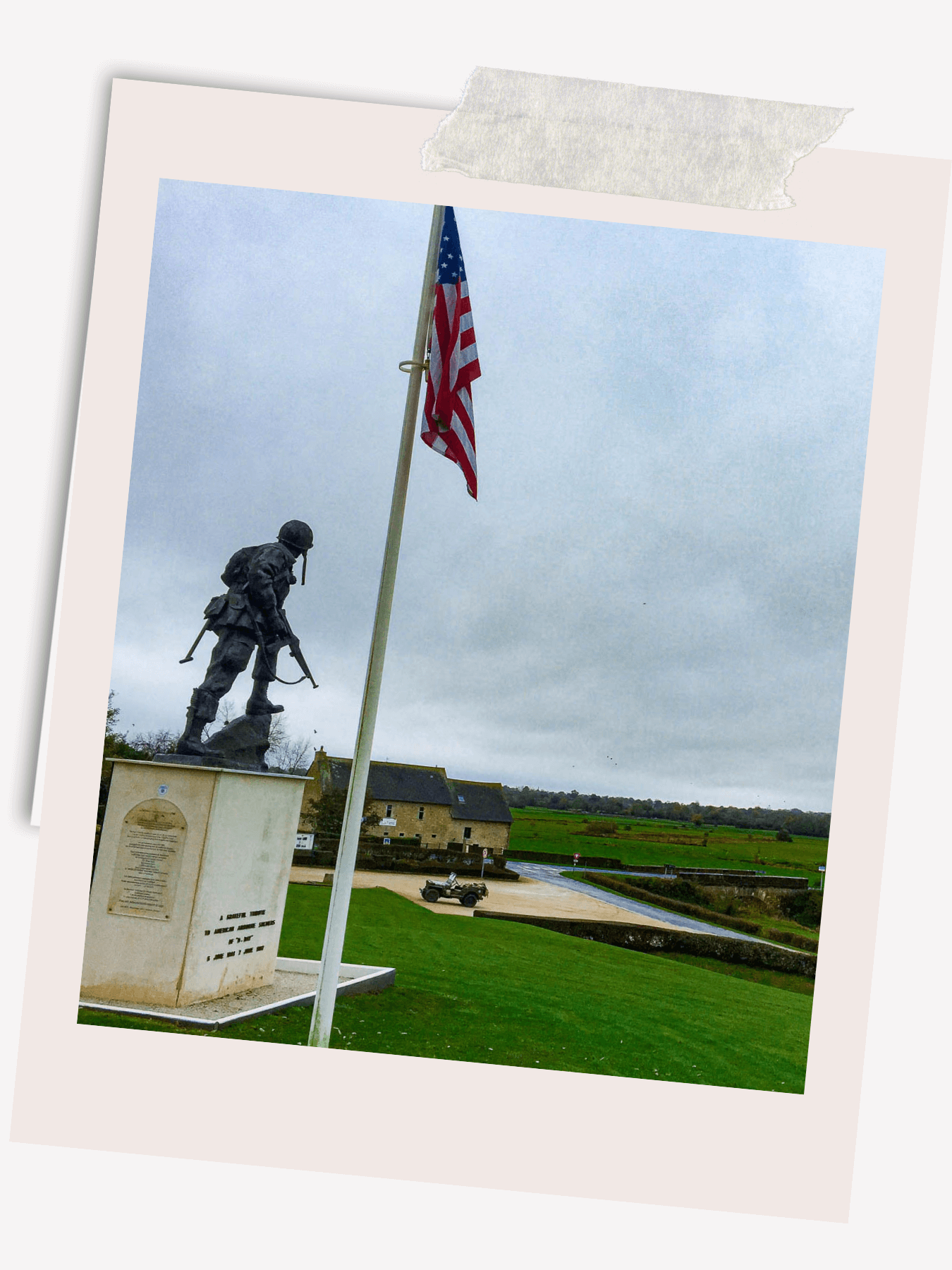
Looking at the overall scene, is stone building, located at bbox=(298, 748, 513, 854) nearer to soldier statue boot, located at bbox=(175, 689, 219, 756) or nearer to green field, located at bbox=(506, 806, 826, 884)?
green field, located at bbox=(506, 806, 826, 884)

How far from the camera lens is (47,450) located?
142 inches

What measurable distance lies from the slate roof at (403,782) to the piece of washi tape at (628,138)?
29.6 feet

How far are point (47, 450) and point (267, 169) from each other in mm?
1504

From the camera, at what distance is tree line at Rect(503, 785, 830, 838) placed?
11.2 metres

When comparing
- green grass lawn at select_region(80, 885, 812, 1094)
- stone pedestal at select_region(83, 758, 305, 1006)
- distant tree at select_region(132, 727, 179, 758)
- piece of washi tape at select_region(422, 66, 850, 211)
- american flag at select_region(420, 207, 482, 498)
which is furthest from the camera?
distant tree at select_region(132, 727, 179, 758)

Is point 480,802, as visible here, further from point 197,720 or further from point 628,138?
point 628,138

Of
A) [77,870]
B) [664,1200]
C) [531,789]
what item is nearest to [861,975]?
[664,1200]

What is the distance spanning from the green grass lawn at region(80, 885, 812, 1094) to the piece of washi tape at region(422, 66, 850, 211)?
448 cm

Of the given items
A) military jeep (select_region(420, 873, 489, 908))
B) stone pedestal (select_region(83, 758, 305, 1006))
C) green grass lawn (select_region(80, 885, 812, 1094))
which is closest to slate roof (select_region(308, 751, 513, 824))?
military jeep (select_region(420, 873, 489, 908))

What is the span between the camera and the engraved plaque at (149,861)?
18.1 feet

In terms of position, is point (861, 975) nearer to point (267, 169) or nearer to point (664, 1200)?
point (664, 1200)

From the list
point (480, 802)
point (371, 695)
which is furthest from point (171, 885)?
point (480, 802)

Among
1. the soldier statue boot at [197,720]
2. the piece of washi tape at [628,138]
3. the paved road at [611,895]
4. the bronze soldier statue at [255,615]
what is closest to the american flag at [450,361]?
the piece of washi tape at [628,138]

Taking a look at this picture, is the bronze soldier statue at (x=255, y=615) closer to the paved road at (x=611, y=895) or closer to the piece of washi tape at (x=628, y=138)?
the piece of washi tape at (x=628, y=138)
